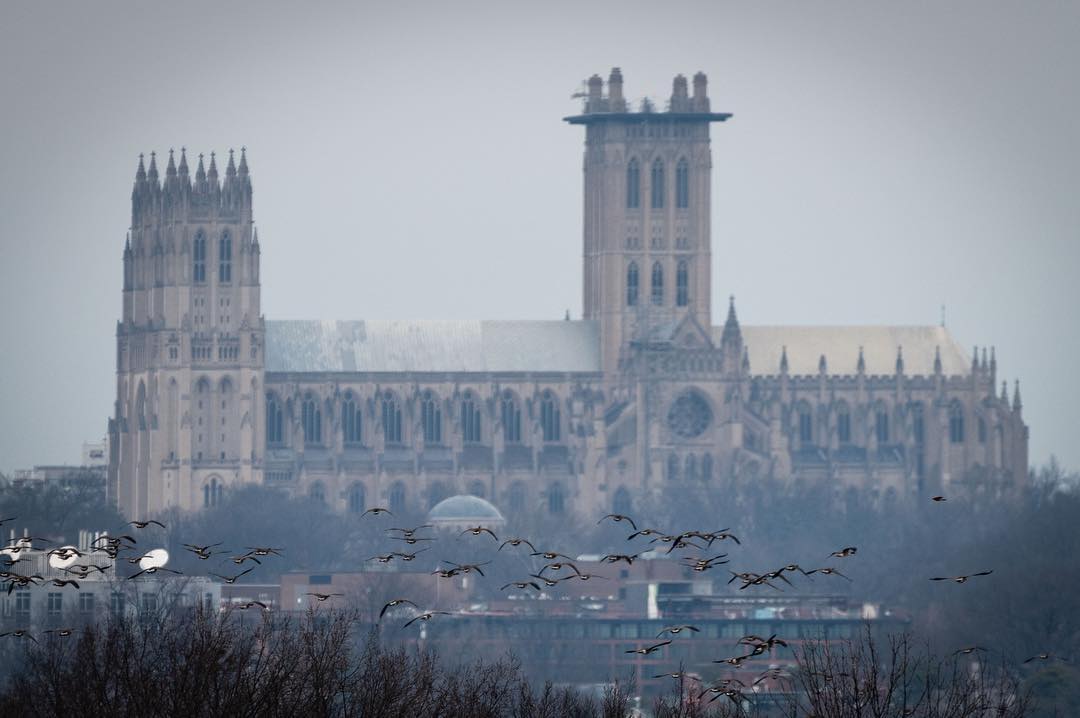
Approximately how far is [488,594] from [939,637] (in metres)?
41.3

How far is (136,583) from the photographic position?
5448 inches

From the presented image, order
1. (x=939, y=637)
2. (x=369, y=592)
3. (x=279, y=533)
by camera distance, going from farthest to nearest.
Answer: (x=279, y=533) < (x=369, y=592) < (x=939, y=637)

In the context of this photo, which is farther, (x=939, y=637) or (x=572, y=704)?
(x=939, y=637)

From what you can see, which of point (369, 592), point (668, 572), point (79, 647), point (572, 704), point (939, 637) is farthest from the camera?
point (668, 572)

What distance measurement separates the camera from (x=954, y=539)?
200 meters

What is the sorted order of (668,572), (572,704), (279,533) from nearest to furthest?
(572,704), (668,572), (279,533)

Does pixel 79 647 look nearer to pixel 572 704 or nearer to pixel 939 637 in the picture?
pixel 572 704

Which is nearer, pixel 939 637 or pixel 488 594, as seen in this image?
pixel 939 637

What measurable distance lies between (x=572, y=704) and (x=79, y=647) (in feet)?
41.8

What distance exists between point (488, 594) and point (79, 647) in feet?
329

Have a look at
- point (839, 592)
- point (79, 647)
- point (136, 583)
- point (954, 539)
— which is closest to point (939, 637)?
point (136, 583)

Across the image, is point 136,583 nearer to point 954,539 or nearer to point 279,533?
point 279,533

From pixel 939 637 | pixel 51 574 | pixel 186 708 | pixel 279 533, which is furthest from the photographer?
pixel 279 533

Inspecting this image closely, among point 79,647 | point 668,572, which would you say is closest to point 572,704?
point 79,647
